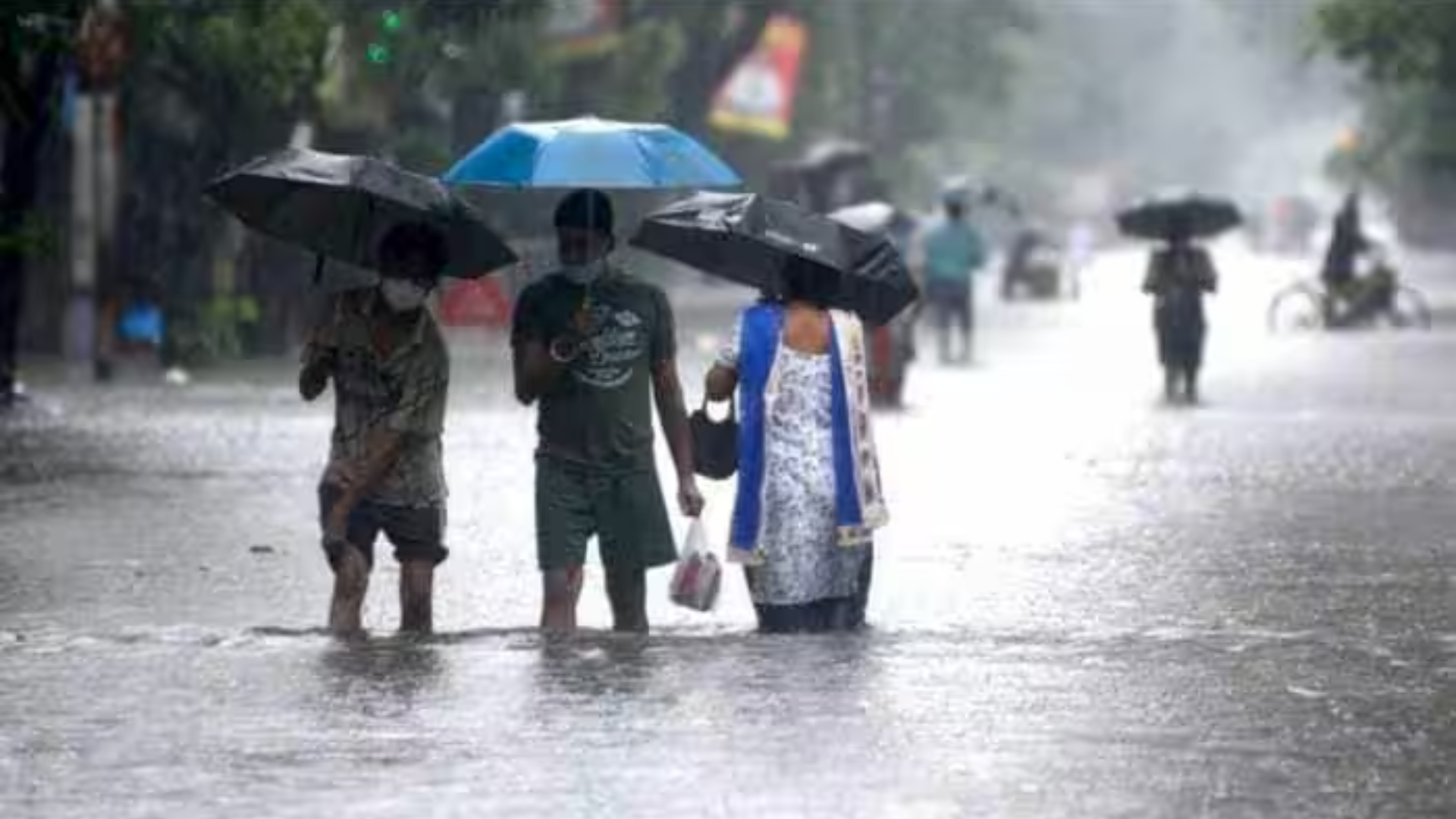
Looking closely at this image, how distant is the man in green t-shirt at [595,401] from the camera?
12430 mm

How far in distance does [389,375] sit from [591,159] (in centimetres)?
135

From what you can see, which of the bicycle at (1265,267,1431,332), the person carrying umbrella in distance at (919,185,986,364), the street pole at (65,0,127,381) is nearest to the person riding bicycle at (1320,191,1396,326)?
the bicycle at (1265,267,1431,332)

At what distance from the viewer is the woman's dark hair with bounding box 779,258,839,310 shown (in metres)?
12.9

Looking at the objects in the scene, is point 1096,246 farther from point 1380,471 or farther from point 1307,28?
point 1380,471

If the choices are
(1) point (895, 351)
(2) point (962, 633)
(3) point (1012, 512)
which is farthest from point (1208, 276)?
(2) point (962, 633)

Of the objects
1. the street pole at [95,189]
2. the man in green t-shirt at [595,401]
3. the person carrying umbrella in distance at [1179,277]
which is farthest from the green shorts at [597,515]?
the person carrying umbrella in distance at [1179,277]

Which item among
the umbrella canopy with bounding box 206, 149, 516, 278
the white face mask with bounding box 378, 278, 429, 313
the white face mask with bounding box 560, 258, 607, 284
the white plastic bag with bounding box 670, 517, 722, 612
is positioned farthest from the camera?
the white plastic bag with bounding box 670, 517, 722, 612

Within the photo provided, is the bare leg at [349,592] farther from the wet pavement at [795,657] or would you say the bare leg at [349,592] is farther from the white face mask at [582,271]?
the white face mask at [582,271]

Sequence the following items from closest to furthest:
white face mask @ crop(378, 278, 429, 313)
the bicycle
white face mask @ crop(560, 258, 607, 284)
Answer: white face mask @ crop(378, 278, 429, 313), white face mask @ crop(560, 258, 607, 284), the bicycle

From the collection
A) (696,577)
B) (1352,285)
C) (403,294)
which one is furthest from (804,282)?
(1352,285)

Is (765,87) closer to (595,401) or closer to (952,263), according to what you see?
(952,263)

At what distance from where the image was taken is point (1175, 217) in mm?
30969

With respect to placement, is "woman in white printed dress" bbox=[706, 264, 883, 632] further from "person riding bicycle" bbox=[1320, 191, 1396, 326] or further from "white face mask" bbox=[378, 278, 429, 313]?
"person riding bicycle" bbox=[1320, 191, 1396, 326]

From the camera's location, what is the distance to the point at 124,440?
24875 mm
